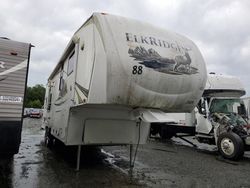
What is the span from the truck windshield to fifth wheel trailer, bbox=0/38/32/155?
7.75 meters

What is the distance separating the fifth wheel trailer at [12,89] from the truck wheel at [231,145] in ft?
22.2

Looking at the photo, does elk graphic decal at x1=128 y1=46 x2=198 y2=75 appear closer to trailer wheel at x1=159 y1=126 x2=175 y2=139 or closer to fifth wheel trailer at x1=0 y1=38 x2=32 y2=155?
fifth wheel trailer at x1=0 y1=38 x2=32 y2=155

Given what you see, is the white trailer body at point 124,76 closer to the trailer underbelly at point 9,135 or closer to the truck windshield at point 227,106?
the trailer underbelly at point 9,135

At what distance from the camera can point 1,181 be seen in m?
6.15

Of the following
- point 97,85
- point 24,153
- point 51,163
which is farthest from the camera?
point 24,153

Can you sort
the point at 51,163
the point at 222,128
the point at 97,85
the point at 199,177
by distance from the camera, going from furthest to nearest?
the point at 222,128, the point at 51,163, the point at 199,177, the point at 97,85

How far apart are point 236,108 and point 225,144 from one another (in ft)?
6.51

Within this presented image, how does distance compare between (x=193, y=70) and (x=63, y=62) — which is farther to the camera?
(x=63, y=62)

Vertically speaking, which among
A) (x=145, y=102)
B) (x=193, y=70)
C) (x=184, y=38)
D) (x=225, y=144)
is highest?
(x=184, y=38)

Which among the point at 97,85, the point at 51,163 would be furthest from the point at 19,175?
the point at 97,85

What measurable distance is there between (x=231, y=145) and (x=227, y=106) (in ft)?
6.98

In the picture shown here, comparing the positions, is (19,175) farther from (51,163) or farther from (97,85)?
(97,85)

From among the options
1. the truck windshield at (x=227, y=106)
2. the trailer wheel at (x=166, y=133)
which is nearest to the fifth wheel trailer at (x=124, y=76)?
the truck windshield at (x=227, y=106)

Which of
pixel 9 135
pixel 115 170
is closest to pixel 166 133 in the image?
pixel 115 170
